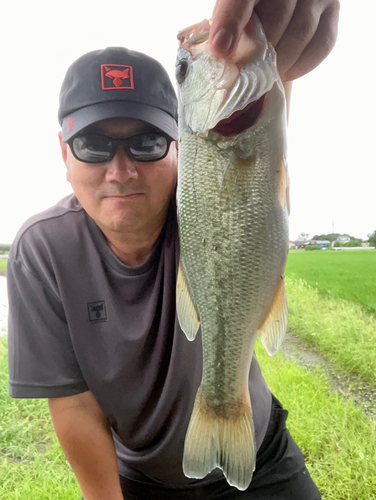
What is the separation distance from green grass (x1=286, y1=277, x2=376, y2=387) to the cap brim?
2651mm

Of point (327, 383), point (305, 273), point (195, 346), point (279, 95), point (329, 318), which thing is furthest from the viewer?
point (305, 273)

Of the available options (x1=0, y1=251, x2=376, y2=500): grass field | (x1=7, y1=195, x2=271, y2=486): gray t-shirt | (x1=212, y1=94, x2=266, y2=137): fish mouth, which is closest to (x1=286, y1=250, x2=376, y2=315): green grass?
(x1=0, y1=251, x2=376, y2=500): grass field

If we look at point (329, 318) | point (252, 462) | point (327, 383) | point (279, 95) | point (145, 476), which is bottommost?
point (327, 383)

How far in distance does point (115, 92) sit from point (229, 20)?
0.54 m

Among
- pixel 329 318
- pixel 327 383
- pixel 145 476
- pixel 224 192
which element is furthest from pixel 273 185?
pixel 329 318

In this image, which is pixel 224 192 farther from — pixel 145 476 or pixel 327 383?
pixel 327 383

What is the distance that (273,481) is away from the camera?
1.29m

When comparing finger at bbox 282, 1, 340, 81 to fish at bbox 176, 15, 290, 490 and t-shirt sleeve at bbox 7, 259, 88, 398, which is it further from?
t-shirt sleeve at bbox 7, 259, 88, 398

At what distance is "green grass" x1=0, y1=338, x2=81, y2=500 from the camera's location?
199 cm

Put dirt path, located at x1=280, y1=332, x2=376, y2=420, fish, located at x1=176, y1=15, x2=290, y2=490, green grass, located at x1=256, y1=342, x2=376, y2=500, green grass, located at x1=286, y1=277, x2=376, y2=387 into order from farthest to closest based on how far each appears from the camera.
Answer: green grass, located at x1=286, y1=277, x2=376, y2=387 → dirt path, located at x1=280, y1=332, x2=376, y2=420 → green grass, located at x1=256, y1=342, x2=376, y2=500 → fish, located at x1=176, y1=15, x2=290, y2=490

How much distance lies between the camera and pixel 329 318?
3262 millimetres

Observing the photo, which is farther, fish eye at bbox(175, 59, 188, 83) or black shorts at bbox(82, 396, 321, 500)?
black shorts at bbox(82, 396, 321, 500)

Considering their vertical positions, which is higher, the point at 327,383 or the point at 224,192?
the point at 224,192

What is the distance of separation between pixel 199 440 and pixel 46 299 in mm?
729
